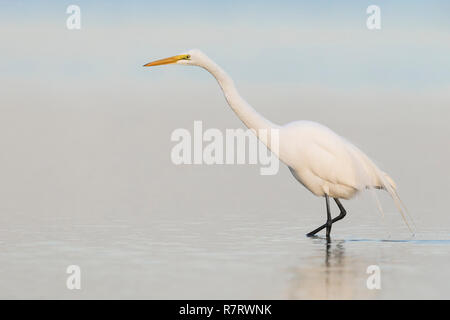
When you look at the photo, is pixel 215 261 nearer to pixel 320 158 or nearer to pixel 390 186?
pixel 320 158

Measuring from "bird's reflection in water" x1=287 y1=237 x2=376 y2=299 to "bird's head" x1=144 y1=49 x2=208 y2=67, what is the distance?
351 centimetres

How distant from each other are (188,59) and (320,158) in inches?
100

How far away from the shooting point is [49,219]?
15.8 m

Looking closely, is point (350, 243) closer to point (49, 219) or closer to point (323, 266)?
point (323, 266)

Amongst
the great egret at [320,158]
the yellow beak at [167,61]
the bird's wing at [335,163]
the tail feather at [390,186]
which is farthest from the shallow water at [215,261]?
the yellow beak at [167,61]

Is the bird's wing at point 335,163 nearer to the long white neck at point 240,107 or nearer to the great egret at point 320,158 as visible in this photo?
the great egret at point 320,158

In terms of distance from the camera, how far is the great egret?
12884mm

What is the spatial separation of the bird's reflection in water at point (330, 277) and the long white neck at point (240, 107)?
2599 millimetres

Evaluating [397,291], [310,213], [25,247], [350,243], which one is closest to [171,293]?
[397,291]

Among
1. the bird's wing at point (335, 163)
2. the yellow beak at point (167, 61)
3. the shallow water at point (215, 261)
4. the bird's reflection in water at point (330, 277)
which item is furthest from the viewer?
the bird's wing at point (335, 163)

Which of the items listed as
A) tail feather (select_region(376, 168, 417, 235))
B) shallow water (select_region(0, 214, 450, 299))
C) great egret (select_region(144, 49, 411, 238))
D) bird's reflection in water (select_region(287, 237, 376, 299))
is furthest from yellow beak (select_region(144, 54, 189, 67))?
bird's reflection in water (select_region(287, 237, 376, 299))

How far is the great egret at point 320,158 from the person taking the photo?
42.3 feet

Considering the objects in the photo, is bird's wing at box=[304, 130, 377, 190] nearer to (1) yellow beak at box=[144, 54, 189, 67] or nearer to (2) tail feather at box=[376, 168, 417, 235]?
(2) tail feather at box=[376, 168, 417, 235]
